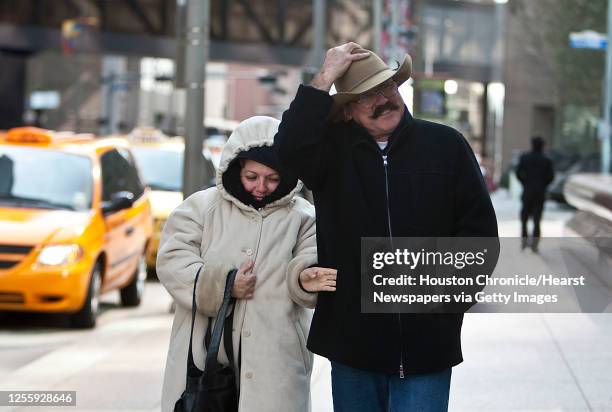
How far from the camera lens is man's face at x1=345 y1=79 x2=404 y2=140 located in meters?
4.31

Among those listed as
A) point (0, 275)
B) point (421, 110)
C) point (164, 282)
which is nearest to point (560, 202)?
point (421, 110)

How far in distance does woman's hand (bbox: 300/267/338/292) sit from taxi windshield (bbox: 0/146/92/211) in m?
8.05

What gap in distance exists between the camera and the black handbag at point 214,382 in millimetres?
4586

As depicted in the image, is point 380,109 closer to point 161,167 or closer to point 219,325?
point 219,325

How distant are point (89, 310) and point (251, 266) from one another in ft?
23.9

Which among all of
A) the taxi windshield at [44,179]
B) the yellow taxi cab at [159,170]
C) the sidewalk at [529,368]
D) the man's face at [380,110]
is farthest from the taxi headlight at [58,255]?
the man's face at [380,110]

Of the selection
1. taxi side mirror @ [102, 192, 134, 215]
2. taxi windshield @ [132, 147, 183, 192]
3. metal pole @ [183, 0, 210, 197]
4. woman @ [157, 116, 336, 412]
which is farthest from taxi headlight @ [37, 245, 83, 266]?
woman @ [157, 116, 336, 412]

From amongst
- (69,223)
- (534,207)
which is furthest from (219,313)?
(534,207)

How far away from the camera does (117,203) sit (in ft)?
41.3

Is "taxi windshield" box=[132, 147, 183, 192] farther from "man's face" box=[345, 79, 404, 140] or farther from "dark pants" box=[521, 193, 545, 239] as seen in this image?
"man's face" box=[345, 79, 404, 140]

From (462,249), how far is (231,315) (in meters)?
0.94

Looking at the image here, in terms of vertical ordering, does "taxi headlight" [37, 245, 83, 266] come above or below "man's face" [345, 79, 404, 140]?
below

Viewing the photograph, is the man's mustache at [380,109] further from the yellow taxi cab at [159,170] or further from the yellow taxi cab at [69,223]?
the yellow taxi cab at [159,170]

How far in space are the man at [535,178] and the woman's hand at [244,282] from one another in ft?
51.2
